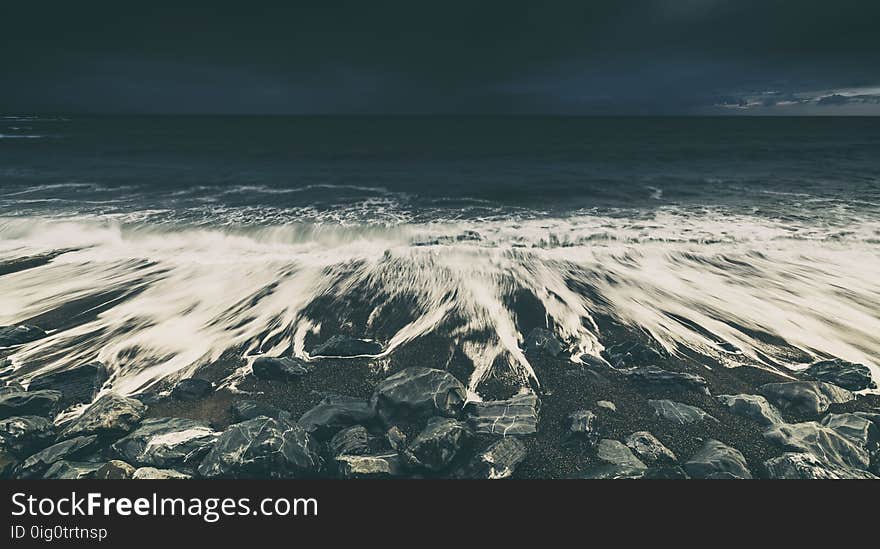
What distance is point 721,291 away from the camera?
10586 millimetres

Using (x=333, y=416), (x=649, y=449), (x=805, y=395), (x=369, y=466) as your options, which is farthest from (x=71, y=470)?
(x=805, y=395)

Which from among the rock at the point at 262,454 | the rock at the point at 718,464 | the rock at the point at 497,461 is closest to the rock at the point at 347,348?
the rock at the point at 262,454

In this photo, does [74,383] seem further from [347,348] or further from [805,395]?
[805,395]

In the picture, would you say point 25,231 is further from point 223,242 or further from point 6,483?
point 6,483

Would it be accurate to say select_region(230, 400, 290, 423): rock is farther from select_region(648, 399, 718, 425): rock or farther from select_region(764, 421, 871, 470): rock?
select_region(764, 421, 871, 470): rock

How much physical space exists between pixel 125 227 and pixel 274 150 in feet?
127

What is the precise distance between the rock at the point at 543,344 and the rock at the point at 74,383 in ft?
25.2

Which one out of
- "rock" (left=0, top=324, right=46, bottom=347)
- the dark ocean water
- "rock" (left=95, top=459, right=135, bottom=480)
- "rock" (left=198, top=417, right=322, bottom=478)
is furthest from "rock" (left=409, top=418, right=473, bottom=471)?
"rock" (left=0, top=324, right=46, bottom=347)

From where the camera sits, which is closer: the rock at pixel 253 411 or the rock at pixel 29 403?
the rock at pixel 29 403

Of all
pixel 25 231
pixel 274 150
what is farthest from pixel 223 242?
pixel 274 150

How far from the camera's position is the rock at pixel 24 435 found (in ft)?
17.5

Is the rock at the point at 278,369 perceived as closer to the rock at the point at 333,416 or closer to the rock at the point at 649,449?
the rock at the point at 333,416

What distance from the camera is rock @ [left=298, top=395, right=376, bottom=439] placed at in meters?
5.82

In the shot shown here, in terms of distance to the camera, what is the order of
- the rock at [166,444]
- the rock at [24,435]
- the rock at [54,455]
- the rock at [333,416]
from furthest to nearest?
the rock at [333,416]
the rock at [24,435]
the rock at [166,444]
the rock at [54,455]
